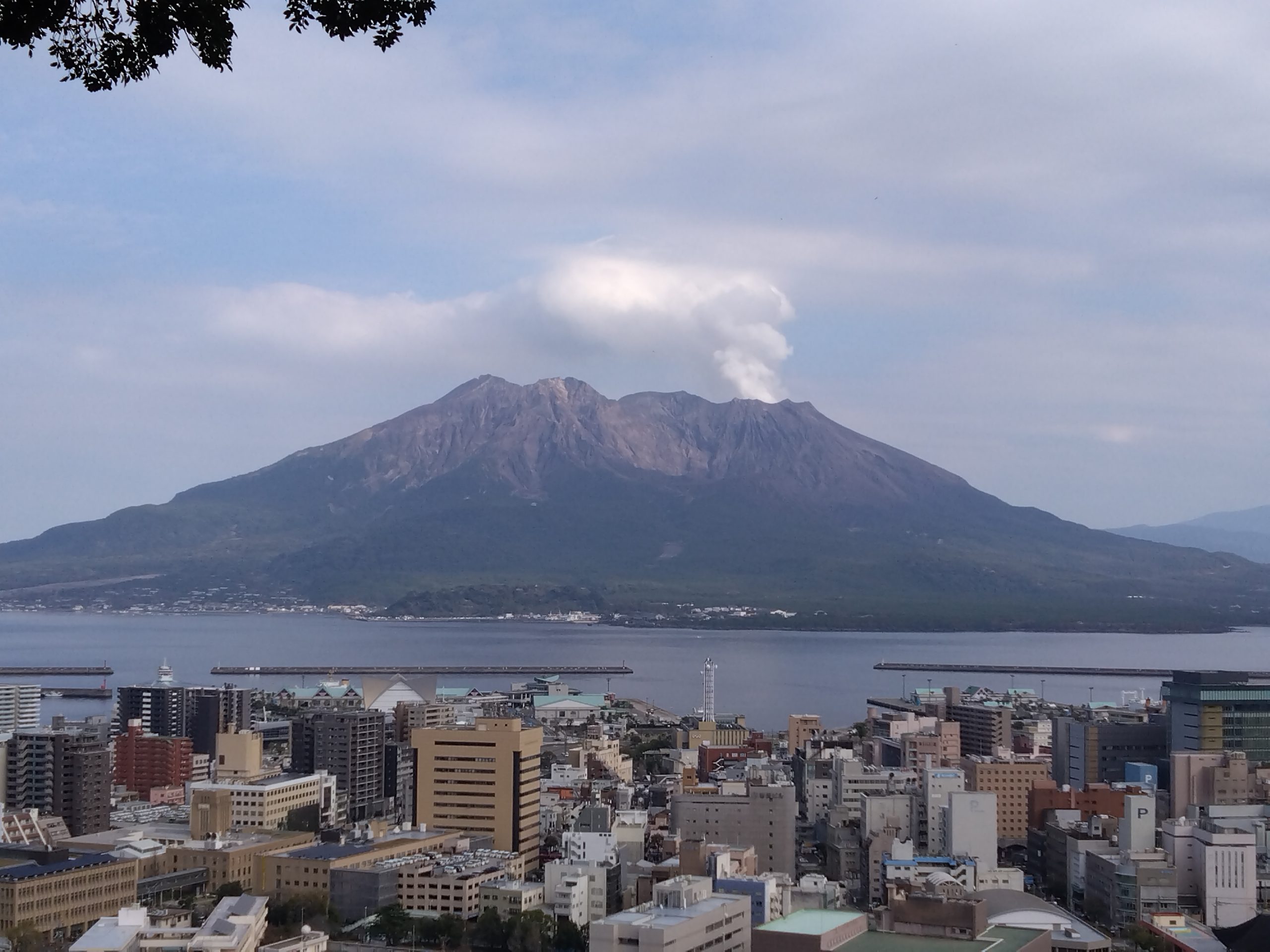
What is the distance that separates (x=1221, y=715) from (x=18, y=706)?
15.0 metres

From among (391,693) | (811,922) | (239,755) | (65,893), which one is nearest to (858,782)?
(239,755)

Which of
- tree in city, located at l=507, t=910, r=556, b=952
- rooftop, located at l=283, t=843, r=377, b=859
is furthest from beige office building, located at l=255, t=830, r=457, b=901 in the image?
tree in city, located at l=507, t=910, r=556, b=952

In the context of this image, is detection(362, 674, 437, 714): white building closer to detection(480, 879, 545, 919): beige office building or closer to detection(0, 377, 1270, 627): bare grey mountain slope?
detection(480, 879, 545, 919): beige office building

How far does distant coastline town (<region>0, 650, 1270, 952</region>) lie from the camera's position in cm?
859

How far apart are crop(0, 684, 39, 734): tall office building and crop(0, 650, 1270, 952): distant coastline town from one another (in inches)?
56.7

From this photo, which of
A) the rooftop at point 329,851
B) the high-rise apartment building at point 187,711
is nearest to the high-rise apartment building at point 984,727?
the high-rise apartment building at point 187,711

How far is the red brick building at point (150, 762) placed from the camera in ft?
54.7

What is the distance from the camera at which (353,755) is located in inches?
618

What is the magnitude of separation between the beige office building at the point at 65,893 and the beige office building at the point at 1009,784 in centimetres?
749

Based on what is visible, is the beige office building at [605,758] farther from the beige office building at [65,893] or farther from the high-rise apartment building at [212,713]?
the beige office building at [65,893]

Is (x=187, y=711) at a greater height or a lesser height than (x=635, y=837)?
greater

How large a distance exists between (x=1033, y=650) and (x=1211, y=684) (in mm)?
29067

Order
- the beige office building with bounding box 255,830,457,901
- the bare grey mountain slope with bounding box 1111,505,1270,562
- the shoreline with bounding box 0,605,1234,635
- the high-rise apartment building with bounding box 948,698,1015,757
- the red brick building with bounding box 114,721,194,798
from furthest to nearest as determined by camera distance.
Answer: the bare grey mountain slope with bounding box 1111,505,1270,562, the shoreline with bounding box 0,605,1234,635, the high-rise apartment building with bounding box 948,698,1015,757, the red brick building with bounding box 114,721,194,798, the beige office building with bounding box 255,830,457,901

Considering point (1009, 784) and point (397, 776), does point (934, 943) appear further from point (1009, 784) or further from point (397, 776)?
point (397, 776)
